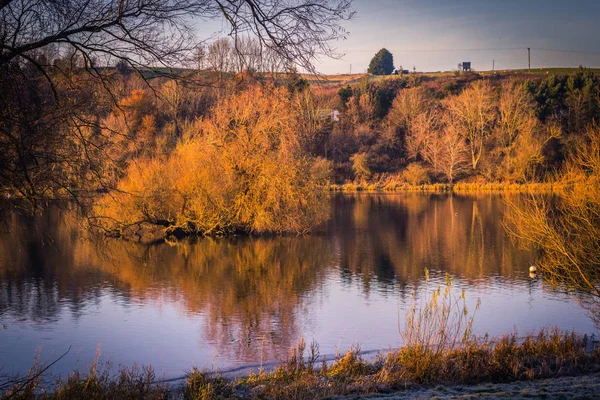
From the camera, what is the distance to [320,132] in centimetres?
6325

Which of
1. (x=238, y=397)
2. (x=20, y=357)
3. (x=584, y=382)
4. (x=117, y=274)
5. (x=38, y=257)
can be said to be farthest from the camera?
(x=38, y=257)

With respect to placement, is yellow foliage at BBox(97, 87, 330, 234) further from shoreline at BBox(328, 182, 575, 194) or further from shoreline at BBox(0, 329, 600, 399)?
shoreline at BBox(328, 182, 575, 194)

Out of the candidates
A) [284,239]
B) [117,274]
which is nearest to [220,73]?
[117,274]

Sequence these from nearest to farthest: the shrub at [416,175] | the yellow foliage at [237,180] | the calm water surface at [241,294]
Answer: the calm water surface at [241,294] → the yellow foliage at [237,180] → the shrub at [416,175]

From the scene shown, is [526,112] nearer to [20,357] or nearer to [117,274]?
[117,274]

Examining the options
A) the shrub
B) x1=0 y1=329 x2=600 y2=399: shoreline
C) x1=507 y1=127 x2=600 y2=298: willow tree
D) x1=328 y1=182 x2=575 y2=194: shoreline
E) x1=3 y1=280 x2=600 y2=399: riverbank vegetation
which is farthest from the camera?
the shrub

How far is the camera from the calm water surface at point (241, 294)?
1266cm

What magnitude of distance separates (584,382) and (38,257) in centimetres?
2099

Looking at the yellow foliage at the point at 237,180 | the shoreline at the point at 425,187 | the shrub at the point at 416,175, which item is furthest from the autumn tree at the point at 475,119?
the yellow foliage at the point at 237,180

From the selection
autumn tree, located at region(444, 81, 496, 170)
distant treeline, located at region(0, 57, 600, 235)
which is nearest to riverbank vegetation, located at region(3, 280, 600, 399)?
distant treeline, located at region(0, 57, 600, 235)

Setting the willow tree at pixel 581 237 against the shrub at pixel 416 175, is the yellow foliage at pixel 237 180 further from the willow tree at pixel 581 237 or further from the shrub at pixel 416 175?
the shrub at pixel 416 175

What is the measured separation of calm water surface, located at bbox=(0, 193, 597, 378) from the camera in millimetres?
12656

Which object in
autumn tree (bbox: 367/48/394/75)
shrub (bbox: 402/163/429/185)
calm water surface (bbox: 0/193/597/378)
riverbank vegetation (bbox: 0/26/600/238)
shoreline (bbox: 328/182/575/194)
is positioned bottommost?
calm water surface (bbox: 0/193/597/378)

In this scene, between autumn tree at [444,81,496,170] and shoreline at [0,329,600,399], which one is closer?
shoreline at [0,329,600,399]
